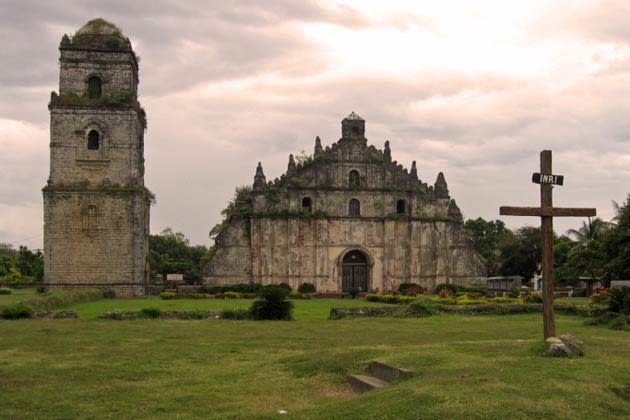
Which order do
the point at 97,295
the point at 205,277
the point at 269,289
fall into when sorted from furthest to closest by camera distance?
the point at 205,277 < the point at 97,295 < the point at 269,289

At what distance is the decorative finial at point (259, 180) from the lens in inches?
1699

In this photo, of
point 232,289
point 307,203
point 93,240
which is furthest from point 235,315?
point 307,203

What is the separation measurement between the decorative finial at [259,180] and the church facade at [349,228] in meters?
0.06

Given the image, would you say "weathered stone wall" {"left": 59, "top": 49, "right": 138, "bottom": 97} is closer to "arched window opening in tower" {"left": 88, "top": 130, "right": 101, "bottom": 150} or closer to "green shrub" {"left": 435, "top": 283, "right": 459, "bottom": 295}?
"arched window opening in tower" {"left": 88, "top": 130, "right": 101, "bottom": 150}

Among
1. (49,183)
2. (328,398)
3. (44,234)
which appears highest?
(49,183)

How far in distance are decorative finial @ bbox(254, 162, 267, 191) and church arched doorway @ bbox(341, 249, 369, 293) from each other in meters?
6.34

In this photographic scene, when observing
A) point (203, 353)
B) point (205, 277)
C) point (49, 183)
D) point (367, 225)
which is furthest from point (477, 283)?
point (203, 353)

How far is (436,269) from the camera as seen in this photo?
44312mm

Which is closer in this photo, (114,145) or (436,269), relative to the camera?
(114,145)

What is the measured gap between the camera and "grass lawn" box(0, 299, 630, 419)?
8.52 metres

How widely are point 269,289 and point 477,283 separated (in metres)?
24.4

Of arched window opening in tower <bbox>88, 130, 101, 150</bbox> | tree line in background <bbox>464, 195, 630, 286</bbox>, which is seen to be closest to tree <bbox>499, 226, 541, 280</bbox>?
tree line in background <bbox>464, 195, 630, 286</bbox>

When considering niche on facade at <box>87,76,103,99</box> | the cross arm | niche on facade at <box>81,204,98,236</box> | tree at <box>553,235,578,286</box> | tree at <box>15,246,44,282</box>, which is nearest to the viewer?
the cross arm

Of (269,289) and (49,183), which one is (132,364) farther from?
(49,183)
